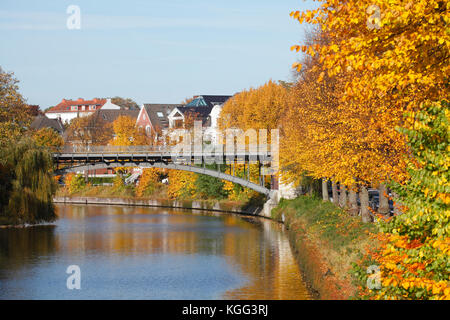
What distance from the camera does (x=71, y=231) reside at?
53.4 m

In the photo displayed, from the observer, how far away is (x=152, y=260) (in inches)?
1555

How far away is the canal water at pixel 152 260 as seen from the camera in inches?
1190

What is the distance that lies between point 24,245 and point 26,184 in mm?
11578

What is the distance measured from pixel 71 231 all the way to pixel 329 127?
27285 mm

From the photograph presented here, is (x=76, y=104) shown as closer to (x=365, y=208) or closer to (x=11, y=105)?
(x=11, y=105)

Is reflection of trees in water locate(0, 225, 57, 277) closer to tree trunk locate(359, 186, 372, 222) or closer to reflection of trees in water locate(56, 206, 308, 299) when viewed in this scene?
reflection of trees in water locate(56, 206, 308, 299)

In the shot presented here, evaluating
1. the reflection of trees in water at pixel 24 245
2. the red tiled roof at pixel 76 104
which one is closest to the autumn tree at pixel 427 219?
the reflection of trees in water at pixel 24 245

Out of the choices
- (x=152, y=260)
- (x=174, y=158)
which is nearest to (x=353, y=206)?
(x=152, y=260)

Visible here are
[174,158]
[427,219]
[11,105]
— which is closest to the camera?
[427,219]

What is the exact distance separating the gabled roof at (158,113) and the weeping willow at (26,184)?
175 feet

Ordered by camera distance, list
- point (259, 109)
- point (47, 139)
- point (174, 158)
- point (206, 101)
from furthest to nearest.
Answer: point (206, 101) < point (47, 139) < point (259, 109) < point (174, 158)

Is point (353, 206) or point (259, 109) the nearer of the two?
point (353, 206)

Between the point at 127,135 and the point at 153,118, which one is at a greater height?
the point at 153,118

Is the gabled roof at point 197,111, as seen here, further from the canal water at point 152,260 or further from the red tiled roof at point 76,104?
the red tiled roof at point 76,104
